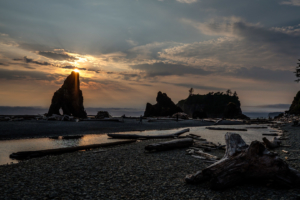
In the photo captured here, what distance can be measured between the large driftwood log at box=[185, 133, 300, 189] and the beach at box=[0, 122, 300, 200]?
0.28 meters

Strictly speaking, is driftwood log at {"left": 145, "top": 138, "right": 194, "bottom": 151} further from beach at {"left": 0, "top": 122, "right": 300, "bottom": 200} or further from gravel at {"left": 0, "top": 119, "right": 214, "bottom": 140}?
gravel at {"left": 0, "top": 119, "right": 214, "bottom": 140}

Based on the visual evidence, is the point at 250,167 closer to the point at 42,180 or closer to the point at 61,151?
the point at 42,180

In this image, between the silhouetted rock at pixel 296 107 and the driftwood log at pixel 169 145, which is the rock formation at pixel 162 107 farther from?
the driftwood log at pixel 169 145

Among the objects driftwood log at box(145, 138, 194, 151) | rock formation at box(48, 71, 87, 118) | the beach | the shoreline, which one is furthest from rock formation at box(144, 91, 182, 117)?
the beach

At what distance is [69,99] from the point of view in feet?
223

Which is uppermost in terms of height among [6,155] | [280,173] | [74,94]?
[74,94]

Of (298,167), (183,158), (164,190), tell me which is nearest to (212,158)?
(183,158)

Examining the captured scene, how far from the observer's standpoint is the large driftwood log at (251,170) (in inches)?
213

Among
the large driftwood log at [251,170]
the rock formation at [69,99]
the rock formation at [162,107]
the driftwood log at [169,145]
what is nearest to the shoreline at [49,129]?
the driftwood log at [169,145]

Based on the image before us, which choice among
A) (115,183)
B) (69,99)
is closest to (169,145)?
(115,183)

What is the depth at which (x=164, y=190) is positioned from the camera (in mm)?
5570

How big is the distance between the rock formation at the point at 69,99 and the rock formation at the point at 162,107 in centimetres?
3725

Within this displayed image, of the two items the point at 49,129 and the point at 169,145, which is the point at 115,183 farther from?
the point at 49,129

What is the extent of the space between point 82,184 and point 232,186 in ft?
16.5
